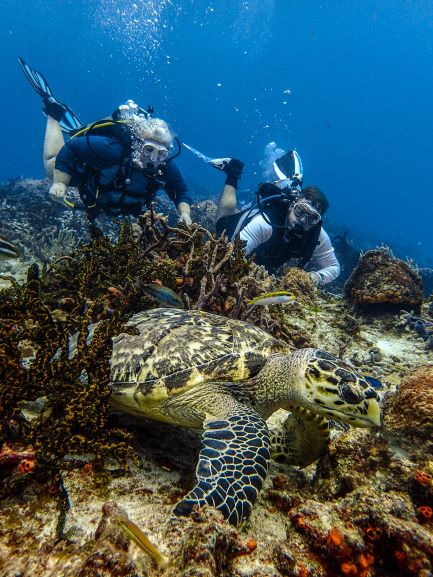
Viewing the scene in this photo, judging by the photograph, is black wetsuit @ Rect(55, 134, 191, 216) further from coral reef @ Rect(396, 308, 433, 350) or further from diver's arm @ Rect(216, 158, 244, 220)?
coral reef @ Rect(396, 308, 433, 350)

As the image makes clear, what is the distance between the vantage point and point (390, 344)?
A: 4879 millimetres

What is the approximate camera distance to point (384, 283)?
5.62m

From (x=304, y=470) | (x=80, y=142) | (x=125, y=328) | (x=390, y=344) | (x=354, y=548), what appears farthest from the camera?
(x=80, y=142)

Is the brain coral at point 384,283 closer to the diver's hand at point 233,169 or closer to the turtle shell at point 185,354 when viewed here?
the turtle shell at point 185,354

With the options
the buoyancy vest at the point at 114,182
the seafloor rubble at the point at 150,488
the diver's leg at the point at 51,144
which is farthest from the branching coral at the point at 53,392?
the diver's leg at the point at 51,144

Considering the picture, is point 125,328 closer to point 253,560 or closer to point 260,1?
point 253,560

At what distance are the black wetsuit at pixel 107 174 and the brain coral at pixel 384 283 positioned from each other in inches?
206

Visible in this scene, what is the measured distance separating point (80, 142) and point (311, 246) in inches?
240

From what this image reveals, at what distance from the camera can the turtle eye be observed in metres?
2.01

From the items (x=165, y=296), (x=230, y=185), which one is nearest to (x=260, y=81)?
(x=230, y=185)

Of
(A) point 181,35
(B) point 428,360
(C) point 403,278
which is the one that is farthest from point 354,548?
(A) point 181,35

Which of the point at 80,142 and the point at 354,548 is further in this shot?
the point at 80,142

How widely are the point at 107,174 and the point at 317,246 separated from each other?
573cm

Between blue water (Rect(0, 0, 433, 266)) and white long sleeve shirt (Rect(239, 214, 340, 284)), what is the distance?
90719 mm
